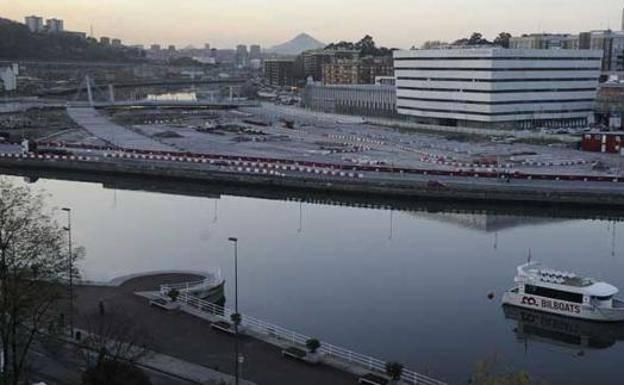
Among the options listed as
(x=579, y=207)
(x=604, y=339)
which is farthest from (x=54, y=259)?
(x=579, y=207)

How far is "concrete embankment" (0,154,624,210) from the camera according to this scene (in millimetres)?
20359

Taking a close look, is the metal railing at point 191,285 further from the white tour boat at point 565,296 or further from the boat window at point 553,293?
the boat window at point 553,293

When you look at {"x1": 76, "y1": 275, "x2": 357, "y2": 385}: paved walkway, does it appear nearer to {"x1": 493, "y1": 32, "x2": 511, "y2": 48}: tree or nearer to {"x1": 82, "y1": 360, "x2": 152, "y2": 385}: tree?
{"x1": 82, "y1": 360, "x2": 152, "y2": 385}: tree

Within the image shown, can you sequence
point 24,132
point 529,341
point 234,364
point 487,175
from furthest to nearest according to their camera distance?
point 24,132
point 487,175
point 529,341
point 234,364

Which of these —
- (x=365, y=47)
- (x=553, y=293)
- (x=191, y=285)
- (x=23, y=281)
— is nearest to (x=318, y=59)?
(x=365, y=47)

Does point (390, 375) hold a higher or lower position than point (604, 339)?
higher

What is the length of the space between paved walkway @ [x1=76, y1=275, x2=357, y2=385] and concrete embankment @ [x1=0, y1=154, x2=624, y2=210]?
12.0m

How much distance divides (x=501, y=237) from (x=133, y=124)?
103ft

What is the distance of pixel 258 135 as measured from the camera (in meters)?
37.8

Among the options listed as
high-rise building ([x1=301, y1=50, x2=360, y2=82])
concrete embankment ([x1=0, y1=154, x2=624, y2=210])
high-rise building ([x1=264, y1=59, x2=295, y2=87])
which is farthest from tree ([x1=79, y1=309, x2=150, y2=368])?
high-rise building ([x1=264, y1=59, x2=295, y2=87])

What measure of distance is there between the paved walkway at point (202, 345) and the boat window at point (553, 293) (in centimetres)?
519

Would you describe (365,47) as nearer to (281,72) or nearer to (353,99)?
(281,72)

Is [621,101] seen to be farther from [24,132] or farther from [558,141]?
[24,132]

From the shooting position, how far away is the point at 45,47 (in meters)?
101
